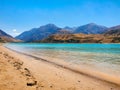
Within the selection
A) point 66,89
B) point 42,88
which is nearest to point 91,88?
point 66,89

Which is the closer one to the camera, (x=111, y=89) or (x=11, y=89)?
(x=11, y=89)

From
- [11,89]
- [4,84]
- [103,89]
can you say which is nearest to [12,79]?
[4,84]

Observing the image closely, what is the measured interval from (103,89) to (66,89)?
97.0 inches

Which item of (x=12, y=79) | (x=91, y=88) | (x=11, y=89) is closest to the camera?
(x=11, y=89)

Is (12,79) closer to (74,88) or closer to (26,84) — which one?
(26,84)

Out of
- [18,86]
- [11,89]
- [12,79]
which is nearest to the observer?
[11,89]

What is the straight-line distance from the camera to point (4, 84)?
12.3 m

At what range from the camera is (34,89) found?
11523mm

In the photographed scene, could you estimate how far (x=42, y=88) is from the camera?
479 inches

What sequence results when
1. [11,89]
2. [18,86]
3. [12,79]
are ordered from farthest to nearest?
[12,79], [18,86], [11,89]

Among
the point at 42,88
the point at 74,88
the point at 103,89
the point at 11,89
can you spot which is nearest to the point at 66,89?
the point at 74,88

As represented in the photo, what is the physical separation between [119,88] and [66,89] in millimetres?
3658

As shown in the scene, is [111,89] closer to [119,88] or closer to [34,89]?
[119,88]

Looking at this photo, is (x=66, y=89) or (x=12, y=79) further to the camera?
(x=12, y=79)
